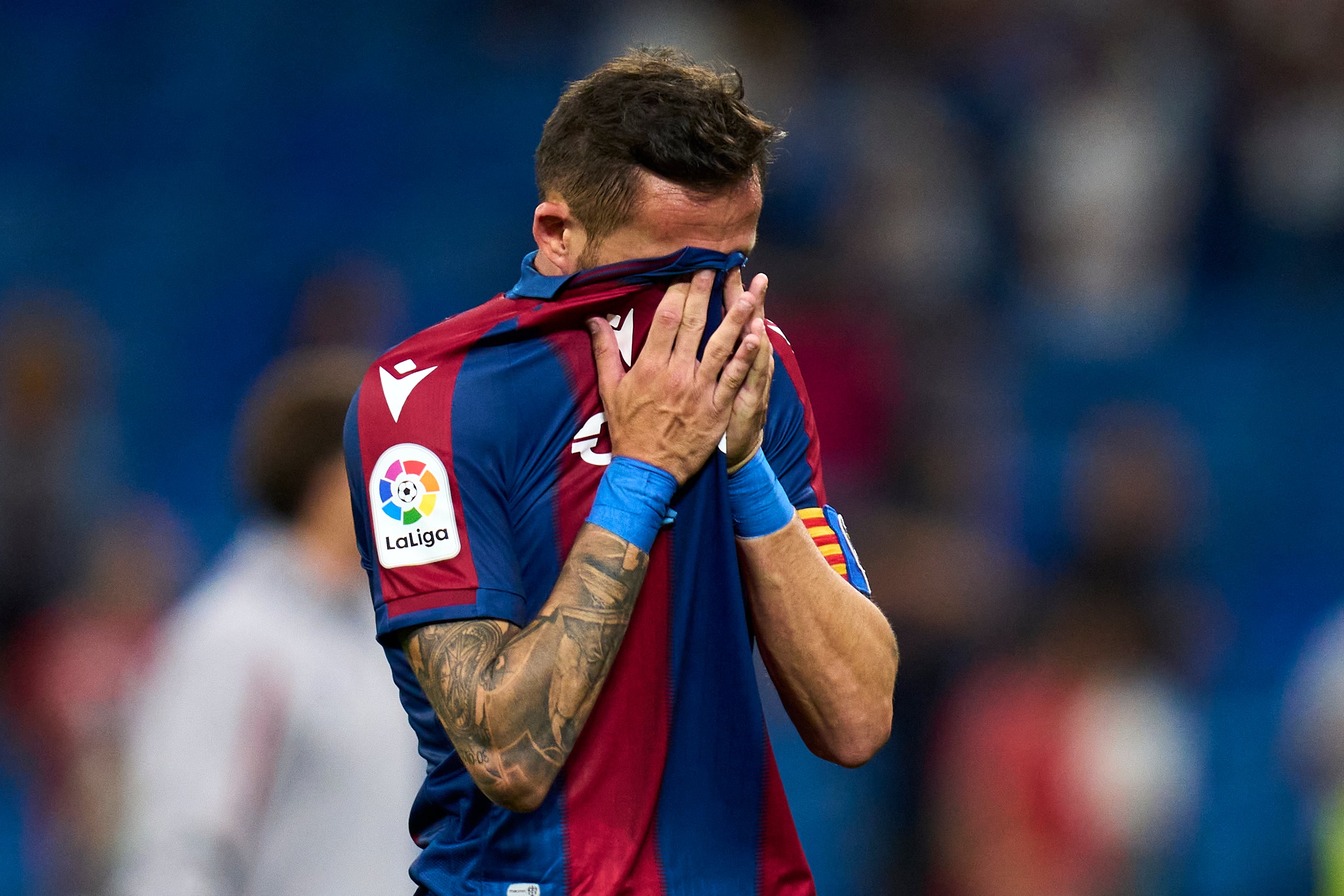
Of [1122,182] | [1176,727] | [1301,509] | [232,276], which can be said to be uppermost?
[1122,182]

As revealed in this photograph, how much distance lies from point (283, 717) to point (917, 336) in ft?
16.6

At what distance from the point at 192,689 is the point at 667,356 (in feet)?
4.68

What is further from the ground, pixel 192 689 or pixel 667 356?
pixel 667 356

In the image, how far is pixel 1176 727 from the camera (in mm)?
6145

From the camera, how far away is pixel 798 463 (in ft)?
7.05

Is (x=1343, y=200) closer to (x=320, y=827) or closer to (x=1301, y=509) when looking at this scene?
(x=1301, y=509)

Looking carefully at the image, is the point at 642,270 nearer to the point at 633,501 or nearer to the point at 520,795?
the point at 633,501

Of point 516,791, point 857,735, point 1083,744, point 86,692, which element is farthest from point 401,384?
point 86,692

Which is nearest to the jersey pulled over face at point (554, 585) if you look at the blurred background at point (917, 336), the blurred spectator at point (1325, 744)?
the blurred background at point (917, 336)

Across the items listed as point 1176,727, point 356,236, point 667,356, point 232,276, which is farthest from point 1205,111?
point 667,356

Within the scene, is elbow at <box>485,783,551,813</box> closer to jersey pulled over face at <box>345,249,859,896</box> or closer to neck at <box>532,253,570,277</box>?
jersey pulled over face at <box>345,249,859,896</box>

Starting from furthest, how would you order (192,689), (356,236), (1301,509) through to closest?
1. (356,236)
2. (1301,509)
3. (192,689)

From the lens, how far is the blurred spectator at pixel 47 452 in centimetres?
652

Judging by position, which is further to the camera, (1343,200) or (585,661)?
(1343,200)
